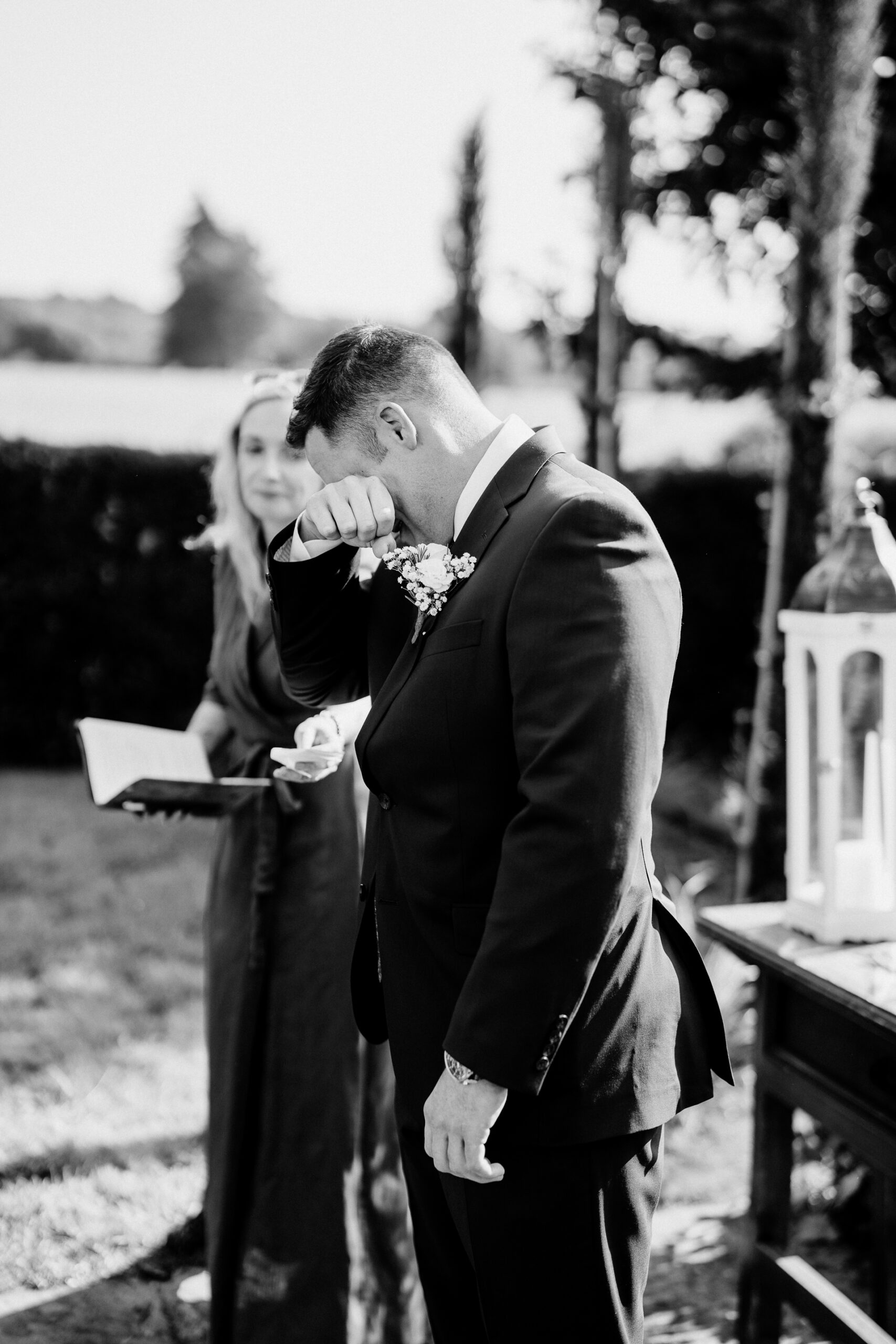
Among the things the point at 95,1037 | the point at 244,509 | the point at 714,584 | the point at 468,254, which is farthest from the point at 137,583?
the point at 244,509

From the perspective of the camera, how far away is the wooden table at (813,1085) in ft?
6.60

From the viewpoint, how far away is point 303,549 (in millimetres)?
1843

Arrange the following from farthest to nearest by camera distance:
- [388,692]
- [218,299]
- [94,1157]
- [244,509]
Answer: [218,299]
[94,1157]
[244,509]
[388,692]

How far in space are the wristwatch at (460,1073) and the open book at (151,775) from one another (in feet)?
3.40

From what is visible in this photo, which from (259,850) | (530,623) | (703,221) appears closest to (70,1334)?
(259,850)

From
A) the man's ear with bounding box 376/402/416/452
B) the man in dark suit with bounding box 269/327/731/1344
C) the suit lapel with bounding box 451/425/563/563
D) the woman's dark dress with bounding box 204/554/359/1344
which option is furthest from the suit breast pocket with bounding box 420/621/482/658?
the woman's dark dress with bounding box 204/554/359/1344

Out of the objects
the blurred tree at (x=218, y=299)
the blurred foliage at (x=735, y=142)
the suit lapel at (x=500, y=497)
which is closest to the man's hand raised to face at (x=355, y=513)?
the suit lapel at (x=500, y=497)

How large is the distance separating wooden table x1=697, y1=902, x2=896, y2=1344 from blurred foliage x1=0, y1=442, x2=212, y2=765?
5.98m

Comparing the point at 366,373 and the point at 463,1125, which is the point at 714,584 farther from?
the point at 463,1125

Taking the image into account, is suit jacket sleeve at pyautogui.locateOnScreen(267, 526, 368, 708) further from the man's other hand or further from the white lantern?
the white lantern

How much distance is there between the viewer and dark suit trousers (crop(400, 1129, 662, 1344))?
1.53 metres

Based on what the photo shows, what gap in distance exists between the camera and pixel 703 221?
988cm

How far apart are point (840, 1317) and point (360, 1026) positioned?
116cm

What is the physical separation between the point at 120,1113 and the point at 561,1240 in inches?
107
